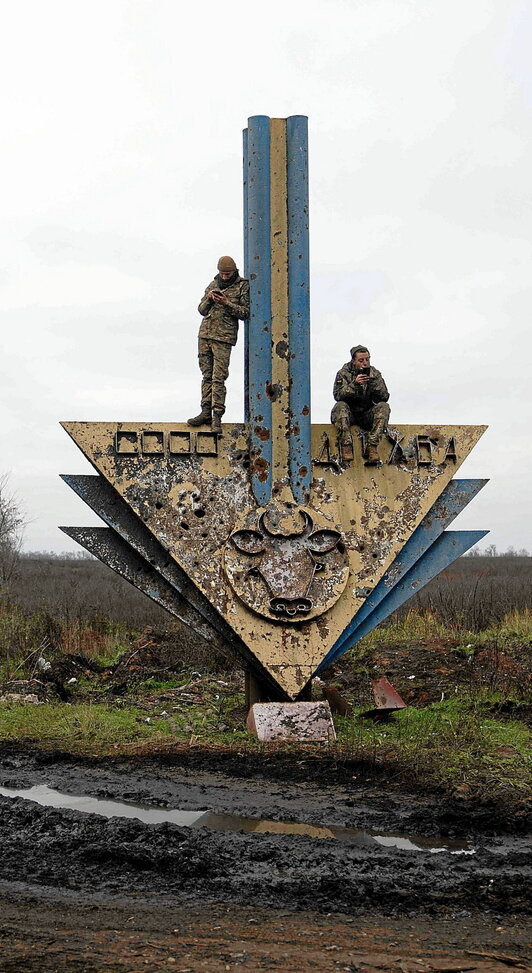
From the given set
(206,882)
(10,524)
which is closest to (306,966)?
(206,882)

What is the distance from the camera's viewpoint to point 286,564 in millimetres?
6875

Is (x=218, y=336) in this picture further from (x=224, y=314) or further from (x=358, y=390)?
(x=358, y=390)

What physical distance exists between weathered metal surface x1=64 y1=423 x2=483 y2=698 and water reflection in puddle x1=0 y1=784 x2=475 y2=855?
6.02 ft

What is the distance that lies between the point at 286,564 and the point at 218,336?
2.03m

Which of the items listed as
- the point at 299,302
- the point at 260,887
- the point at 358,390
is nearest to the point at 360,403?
the point at 358,390

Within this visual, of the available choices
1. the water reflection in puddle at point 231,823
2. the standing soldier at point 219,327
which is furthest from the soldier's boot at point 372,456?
the water reflection in puddle at point 231,823

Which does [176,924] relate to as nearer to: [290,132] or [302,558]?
[302,558]

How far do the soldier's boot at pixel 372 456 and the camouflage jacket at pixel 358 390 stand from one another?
44 cm

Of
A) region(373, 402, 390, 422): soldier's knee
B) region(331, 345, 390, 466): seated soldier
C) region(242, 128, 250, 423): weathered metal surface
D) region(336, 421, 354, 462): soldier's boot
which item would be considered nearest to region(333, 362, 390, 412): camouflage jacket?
region(331, 345, 390, 466): seated soldier

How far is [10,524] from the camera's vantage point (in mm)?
27078

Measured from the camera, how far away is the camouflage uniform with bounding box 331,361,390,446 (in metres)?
7.28

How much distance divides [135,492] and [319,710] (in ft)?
7.07

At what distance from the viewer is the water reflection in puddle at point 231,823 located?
4.40 metres

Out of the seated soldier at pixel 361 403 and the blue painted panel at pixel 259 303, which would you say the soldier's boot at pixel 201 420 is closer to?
the blue painted panel at pixel 259 303
